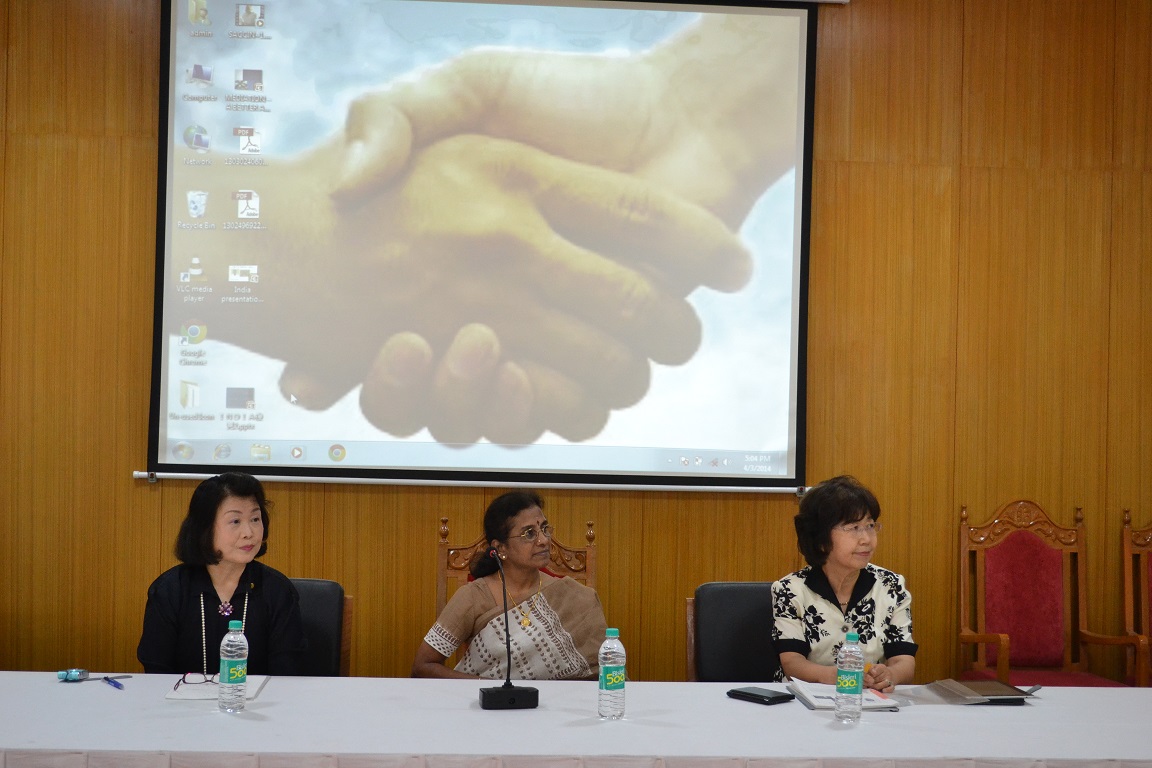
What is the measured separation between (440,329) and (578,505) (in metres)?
0.92

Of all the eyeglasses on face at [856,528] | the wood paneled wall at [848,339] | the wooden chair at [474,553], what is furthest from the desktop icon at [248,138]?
the eyeglasses on face at [856,528]

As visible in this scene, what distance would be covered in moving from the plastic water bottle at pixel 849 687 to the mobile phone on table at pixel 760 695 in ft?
0.56

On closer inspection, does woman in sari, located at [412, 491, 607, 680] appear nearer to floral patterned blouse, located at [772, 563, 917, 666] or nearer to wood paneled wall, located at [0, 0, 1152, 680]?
floral patterned blouse, located at [772, 563, 917, 666]

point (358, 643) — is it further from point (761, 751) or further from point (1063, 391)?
point (1063, 391)

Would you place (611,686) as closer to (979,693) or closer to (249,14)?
(979,693)

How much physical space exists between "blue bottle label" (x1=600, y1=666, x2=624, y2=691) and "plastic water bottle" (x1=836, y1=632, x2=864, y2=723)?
0.48m

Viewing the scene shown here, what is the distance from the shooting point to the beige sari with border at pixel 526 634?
9.46 ft

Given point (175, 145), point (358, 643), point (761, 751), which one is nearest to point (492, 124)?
point (175, 145)

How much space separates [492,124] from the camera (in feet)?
13.3

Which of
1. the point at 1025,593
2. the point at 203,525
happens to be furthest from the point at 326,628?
the point at 1025,593

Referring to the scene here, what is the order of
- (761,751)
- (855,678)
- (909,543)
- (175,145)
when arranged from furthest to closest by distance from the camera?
(909,543)
(175,145)
(855,678)
(761,751)

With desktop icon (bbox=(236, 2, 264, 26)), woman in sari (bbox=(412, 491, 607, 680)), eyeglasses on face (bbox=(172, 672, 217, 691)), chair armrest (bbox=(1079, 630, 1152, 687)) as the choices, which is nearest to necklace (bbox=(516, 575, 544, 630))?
woman in sari (bbox=(412, 491, 607, 680))

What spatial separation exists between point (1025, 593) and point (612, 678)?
257 centimetres

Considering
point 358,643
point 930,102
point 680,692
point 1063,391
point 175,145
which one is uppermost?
point 930,102
